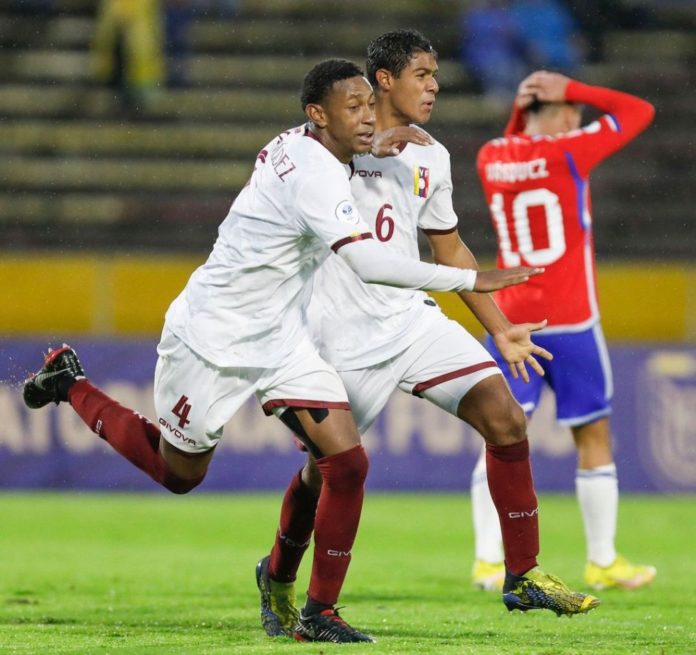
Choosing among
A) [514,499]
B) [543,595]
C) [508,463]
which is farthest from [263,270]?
[543,595]

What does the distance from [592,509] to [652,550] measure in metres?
1.99

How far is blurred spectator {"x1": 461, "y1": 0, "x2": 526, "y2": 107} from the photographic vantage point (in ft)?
53.7

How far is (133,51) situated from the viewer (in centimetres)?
1633

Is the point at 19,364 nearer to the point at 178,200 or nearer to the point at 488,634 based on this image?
the point at 178,200

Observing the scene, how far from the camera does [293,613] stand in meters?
5.81

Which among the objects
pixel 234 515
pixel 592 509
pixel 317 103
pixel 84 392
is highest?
pixel 317 103

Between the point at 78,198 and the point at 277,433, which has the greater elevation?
the point at 78,198

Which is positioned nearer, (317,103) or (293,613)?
(317,103)

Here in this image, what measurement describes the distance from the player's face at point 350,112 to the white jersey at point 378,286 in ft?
1.63

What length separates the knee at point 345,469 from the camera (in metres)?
5.27

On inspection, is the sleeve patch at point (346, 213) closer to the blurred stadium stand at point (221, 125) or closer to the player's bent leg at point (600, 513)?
Result: the player's bent leg at point (600, 513)

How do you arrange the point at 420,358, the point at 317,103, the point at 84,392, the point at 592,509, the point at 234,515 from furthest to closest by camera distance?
the point at 234,515
the point at 592,509
the point at 84,392
the point at 420,358
the point at 317,103

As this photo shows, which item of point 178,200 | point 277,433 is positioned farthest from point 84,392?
point 178,200

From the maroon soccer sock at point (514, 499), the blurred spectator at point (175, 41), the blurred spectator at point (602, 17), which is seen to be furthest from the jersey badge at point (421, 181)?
the blurred spectator at point (602, 17)
